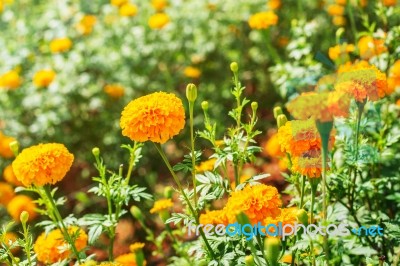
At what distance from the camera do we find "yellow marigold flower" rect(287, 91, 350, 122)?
3.51 ft

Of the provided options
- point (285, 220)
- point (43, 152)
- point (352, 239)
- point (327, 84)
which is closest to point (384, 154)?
point (352, 239)

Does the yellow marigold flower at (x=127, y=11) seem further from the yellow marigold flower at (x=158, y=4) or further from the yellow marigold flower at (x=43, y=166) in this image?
the yellow marigold flower at (x=43, y=166)

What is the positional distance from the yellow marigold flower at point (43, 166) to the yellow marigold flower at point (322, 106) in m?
0.66

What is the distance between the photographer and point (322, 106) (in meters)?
1.07

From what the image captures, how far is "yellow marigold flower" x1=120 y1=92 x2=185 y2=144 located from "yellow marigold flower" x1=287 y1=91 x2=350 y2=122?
32 cm

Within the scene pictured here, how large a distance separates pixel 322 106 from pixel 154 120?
41 centimetres

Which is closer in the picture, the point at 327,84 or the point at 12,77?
the point at 327,84

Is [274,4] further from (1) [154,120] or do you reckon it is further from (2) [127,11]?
(1) [154,120]

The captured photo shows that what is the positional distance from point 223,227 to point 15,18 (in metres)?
3.22

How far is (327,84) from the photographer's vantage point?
1.38 meters

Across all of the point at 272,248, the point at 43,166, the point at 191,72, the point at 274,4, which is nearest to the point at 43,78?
the point at 191,72

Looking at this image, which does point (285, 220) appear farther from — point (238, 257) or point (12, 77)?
point (12, 77)

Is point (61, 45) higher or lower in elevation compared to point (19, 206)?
higher

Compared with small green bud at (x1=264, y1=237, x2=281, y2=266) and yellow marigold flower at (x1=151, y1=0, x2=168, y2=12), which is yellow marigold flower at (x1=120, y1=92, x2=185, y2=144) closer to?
small green bud at (x1=264, y1=237, x2=281, y2=266)
